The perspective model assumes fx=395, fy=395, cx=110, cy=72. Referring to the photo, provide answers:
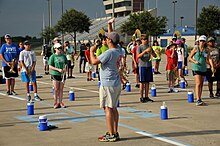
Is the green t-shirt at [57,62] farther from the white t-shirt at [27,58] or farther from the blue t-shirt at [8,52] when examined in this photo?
the blue t-shirt at [8,52]

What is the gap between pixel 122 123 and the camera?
8742 millimetres

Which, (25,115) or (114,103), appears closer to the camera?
(114,103)

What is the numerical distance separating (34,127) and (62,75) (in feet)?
8.81

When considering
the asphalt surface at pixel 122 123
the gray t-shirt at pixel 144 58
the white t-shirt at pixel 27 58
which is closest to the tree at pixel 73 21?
the white t-shirt at pixel 27 58

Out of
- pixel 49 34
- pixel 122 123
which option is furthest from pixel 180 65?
pixel 49 34

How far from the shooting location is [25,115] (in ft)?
32.8

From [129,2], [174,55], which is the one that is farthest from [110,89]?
[129,2]

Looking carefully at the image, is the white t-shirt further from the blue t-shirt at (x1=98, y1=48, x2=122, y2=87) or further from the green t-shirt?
the blue t-shirt at (x1=98, y1=48, x2=122, y2=87)

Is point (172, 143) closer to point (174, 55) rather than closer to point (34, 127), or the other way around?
point (34, 127)

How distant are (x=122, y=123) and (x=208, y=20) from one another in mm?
52015

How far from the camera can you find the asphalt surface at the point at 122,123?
720cm

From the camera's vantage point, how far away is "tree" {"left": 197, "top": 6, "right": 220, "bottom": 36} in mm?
58062

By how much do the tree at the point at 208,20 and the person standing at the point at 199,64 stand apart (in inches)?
1906

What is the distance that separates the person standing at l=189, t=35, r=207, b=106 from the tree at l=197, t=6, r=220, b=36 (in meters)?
48.4
